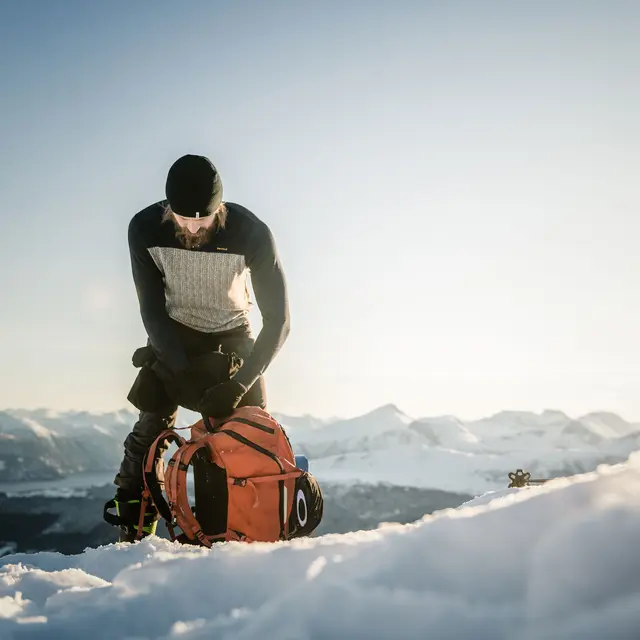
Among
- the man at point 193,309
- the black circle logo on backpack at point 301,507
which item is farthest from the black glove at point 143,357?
the black circle logo on backpack at point 301,507

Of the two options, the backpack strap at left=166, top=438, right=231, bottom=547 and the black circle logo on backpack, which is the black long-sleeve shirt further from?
the black circle logo on backpack

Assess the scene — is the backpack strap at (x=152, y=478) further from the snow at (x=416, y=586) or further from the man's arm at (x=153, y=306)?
the snow at (x=416, y=586)

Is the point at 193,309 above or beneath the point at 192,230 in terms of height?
beneath

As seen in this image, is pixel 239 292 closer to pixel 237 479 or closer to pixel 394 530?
pixel 237 479

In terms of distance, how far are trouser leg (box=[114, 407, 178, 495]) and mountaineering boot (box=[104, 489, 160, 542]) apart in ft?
0.16

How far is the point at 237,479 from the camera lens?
2957mm

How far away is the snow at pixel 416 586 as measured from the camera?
97 centimetres

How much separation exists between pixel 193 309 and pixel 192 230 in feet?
1.78

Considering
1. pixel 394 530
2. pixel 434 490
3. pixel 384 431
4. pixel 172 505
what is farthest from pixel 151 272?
pixel 384 431

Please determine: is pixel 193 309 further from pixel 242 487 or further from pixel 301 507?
pixel 301 507

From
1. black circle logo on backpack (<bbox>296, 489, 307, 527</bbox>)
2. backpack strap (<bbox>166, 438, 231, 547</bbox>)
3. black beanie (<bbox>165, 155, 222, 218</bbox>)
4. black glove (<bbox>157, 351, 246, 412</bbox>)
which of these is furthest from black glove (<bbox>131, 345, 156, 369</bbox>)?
black circle logo on backpack (<bbox>296, 489, 307, 527</bbox>)

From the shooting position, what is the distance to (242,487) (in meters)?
2.95

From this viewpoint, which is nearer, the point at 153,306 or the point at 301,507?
the point at 301,507

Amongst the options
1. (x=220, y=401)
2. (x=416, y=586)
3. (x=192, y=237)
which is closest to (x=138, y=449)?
(x=220, y=401)
